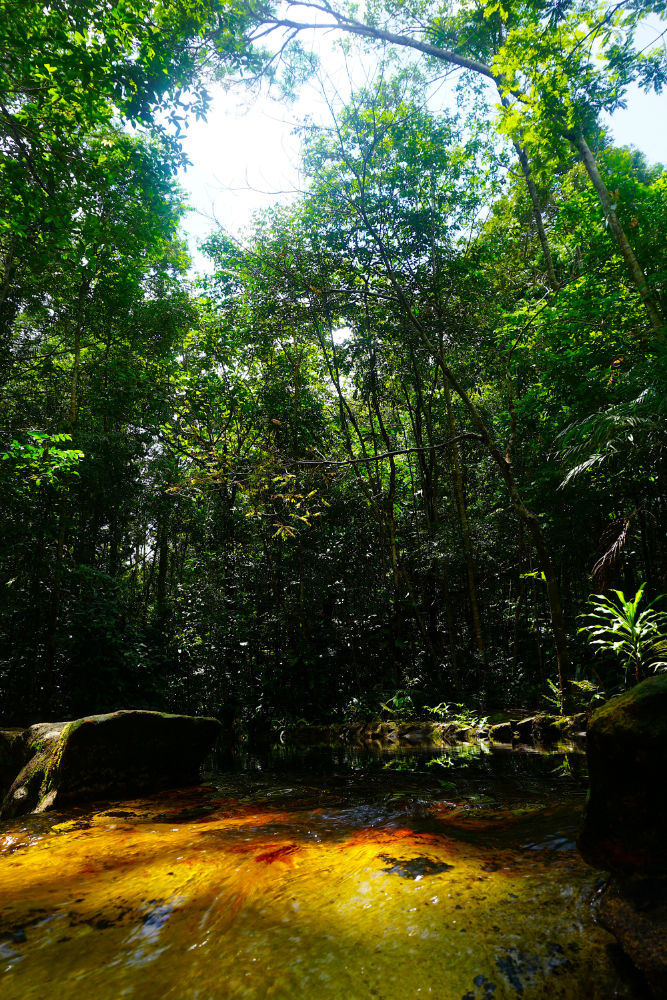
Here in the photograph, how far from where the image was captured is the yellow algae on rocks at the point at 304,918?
Result: 5.58 feet

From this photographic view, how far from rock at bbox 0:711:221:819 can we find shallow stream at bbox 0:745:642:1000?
1.51ft

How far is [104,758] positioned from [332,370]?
9.52 meters

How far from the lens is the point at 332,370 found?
1191 cm

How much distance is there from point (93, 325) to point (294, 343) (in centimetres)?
483

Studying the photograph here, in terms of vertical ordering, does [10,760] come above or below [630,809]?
above

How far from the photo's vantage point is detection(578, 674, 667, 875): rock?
2.02 m

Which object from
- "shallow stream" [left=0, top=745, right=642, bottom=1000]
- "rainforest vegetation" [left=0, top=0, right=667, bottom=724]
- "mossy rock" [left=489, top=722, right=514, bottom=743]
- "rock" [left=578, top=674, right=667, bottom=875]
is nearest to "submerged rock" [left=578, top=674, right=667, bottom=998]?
"rock" [left=578, top=674, right=667, bottom=875]

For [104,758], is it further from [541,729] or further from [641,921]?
[541,729]

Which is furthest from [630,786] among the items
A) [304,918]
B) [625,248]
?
[625,248]

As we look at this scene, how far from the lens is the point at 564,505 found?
843 centimetres

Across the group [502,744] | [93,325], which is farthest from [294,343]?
[502,744]

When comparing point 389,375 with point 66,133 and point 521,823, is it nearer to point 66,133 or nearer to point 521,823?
point 66,133

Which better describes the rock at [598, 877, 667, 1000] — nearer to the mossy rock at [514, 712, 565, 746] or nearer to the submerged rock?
the submerged rock

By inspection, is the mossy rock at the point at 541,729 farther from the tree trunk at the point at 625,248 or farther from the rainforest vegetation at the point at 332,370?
the tree trunk at the point at 625,248
